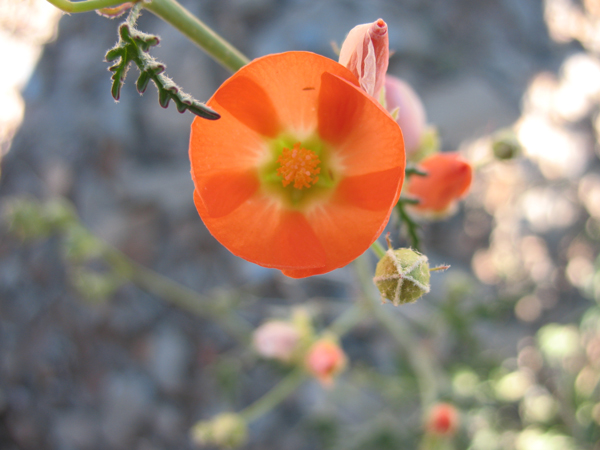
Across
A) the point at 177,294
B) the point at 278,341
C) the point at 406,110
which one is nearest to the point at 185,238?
the point at 177,294

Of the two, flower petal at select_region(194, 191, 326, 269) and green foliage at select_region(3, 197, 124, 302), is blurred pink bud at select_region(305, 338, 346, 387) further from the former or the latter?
green foliage at select_region(3, 197, 124, 302)

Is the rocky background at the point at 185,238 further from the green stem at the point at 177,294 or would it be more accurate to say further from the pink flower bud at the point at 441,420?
the pink flower bud at the point at 441,420

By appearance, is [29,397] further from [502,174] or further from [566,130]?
[566,130]

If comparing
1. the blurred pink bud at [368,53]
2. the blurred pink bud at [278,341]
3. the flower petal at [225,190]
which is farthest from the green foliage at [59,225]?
the blurred pink bud at [368,53]

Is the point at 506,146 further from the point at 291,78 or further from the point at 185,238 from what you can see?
the point at 185,238

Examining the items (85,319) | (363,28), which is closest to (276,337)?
(363,28)
